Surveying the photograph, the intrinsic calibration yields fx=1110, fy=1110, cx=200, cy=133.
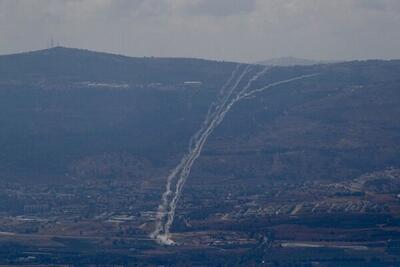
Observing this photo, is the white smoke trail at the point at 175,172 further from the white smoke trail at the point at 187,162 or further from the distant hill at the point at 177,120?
the distant hill at the point at 177,120

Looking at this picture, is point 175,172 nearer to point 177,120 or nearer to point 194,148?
point 194,148

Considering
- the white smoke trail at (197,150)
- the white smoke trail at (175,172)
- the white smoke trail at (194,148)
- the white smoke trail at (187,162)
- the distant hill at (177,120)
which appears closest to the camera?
the white smoke trail at (194,148)

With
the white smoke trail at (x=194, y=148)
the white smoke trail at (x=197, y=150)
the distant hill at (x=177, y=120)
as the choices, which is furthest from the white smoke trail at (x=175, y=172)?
the distant hill at (x=177, y=120)

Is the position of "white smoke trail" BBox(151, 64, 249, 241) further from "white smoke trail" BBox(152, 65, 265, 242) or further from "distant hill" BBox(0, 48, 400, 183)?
"distant hill" BBox(0, 48, 400, 183)

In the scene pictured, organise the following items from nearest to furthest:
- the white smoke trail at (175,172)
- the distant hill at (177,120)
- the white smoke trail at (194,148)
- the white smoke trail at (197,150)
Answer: the white smoke trail at (194,148) < the white smoke trail at (175,172) < the white smoke trail at (197,150) < the distant hill at (177,120)

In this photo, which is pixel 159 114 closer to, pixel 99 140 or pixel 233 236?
pixel 99 140

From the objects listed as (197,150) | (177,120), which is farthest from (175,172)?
(177,120)
